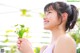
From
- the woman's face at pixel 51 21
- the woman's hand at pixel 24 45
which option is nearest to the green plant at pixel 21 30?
the woman's hand at pixel 24 45

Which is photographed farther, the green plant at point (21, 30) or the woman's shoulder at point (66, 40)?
the green plant at point (21, 30)

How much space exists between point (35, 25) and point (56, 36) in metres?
1.91

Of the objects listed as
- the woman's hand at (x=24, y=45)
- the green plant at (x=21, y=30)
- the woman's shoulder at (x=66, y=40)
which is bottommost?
the woman's hand at (x=24, y=45)

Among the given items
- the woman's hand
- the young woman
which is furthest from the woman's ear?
the woman's hand

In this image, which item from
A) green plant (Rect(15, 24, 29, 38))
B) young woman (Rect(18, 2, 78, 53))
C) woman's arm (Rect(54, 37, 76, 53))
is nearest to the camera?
woman's arm (Rect(54, 37, 76, 53))

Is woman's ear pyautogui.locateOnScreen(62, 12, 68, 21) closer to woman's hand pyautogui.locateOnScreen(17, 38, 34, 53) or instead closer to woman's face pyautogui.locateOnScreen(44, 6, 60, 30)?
woman's face pyautogui.locateOnScreen(44, 6, 60, 30)

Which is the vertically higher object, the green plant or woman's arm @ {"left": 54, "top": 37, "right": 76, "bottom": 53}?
the green plant

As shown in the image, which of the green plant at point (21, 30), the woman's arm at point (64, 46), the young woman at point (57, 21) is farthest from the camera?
the green plant at point (21, 30)

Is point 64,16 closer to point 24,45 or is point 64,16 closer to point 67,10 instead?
point 67,10

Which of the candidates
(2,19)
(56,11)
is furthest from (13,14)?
(56,11)

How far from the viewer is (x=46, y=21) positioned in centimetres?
129

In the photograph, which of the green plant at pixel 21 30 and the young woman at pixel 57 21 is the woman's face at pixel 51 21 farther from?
the green plant at pixel 21 30

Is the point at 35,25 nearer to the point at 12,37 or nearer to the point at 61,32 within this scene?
the point at 12,37

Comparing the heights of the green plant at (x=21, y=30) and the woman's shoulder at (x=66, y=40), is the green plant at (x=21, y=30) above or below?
above
